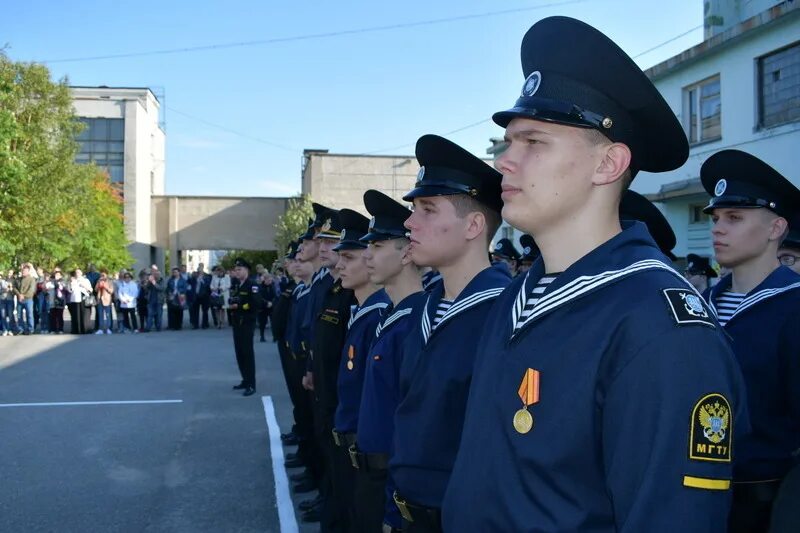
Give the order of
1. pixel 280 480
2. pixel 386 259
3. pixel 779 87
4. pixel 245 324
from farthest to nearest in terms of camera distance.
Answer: pixel 779 87 → pixel 245 324 → pixel 280 480 → pixel 386 259

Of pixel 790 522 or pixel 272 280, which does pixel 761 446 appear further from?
pixel 272 280

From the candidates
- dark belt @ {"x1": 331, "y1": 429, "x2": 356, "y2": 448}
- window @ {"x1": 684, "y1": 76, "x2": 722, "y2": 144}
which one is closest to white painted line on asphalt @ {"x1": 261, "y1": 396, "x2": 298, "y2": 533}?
dark belt @ {"x1": 331, "y1": 429, "x2": 356, "y2": 448}

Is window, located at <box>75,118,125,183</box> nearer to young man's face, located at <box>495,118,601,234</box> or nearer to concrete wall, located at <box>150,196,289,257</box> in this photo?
concrete wall, located at <box>150,196,289,257</box>

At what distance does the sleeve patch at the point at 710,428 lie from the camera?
4.64 feet

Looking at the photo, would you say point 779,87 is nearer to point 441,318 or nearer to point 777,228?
point 777,228

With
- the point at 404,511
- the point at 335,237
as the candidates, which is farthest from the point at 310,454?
the point at 404,511

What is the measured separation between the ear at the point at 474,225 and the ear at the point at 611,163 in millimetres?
1377

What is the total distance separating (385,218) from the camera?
4.33m

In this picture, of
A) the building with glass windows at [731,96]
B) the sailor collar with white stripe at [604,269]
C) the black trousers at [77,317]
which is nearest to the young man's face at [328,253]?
the sailor collar with white stripe at [604,269]

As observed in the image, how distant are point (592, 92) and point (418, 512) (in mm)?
1681

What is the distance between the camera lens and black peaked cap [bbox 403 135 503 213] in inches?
123

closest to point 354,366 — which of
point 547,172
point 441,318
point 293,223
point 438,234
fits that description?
point 438,234

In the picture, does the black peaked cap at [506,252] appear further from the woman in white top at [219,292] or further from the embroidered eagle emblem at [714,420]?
the woman in white top at [219,292]

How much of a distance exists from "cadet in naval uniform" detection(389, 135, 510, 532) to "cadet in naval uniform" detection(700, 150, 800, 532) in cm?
107
